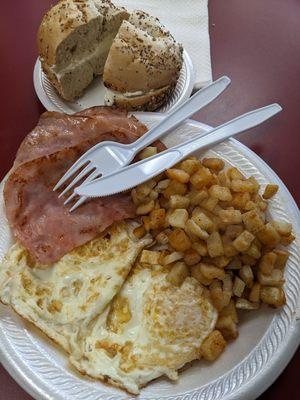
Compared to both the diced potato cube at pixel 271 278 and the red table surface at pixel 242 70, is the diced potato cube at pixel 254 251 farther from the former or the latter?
the red table surface at pixel 242 70

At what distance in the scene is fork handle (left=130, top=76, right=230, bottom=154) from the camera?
143 cm

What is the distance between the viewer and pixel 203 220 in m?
1.21

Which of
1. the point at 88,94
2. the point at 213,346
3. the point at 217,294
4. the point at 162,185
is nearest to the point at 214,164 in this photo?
the point at 162,185

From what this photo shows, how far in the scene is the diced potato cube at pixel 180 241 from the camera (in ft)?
3.97

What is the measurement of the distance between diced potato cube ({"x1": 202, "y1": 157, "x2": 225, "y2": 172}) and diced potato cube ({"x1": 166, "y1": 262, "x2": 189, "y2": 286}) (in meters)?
0.31

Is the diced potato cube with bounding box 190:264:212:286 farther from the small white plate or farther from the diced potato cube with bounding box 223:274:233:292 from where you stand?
the small white plate

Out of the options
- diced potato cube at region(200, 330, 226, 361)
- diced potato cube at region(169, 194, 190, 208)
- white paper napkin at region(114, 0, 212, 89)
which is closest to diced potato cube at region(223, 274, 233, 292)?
diced potato cube at region(200, 330, 226, 361)

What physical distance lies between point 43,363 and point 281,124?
1238mm

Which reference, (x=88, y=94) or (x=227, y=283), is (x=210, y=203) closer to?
(x=227, y=283)

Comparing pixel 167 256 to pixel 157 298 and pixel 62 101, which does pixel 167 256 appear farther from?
pixel 62 101

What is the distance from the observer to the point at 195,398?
1.10 metres

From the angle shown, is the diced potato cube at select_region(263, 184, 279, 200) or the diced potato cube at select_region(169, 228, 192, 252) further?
the diced potato cube at select_region(263, 184, 279, 200)

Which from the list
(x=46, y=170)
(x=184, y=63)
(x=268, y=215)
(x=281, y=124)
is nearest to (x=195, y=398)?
(x=268, y=215)

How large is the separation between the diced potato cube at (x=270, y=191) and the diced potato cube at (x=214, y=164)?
A: 0.15 meters
